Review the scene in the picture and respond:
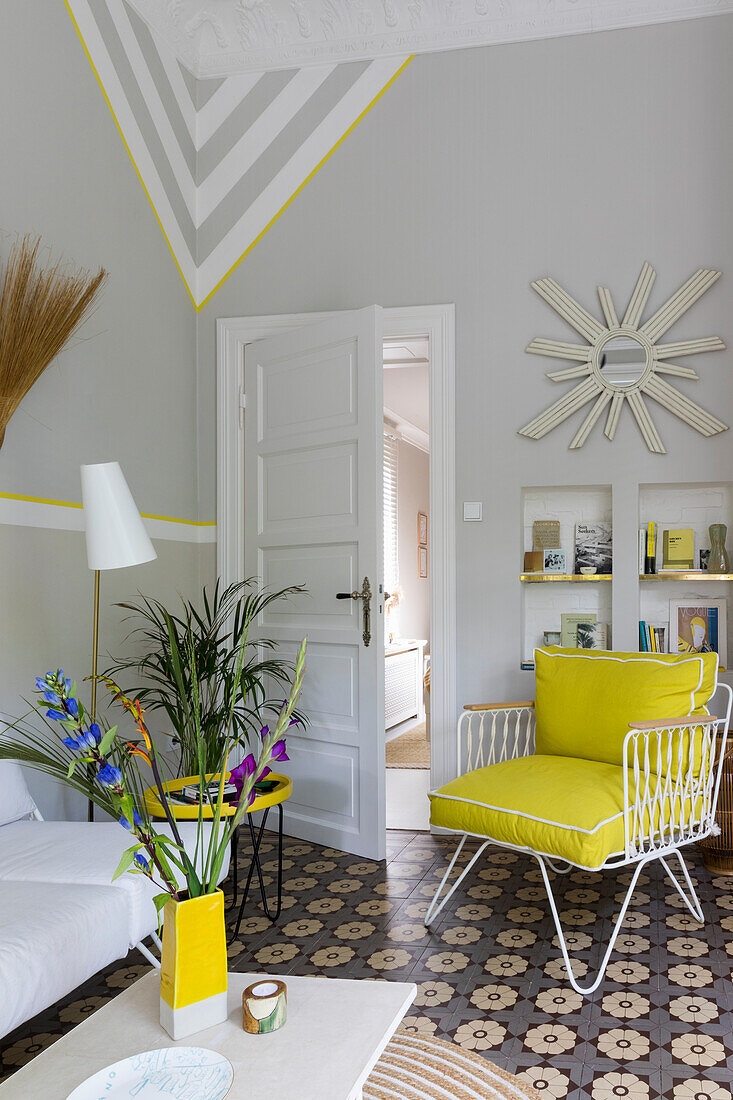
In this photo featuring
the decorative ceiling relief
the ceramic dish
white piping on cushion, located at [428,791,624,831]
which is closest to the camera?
the ceramic dish

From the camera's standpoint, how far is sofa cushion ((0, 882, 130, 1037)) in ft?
5.88

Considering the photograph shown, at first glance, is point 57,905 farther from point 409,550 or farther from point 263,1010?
point 409,550

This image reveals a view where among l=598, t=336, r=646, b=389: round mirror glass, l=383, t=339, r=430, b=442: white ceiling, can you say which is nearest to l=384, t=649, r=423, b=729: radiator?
l=383, t=339, r=430, b=442: white ceiling

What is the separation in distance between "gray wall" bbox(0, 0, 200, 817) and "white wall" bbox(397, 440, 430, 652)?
14.2ft

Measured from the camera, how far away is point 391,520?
8.13m

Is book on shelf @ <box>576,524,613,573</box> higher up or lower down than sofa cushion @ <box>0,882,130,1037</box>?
higher up

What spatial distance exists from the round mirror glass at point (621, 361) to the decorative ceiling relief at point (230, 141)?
1.62 metres

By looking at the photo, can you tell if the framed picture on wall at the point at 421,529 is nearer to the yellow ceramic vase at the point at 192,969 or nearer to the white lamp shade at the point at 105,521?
the white lamp shade at the point at 105,521

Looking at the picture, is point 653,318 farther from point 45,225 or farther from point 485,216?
point 45,225

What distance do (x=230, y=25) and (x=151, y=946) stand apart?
3.97 meters

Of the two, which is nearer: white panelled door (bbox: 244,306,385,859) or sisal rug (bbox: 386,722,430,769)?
white panelled door (bbox: 244,306,385,859)

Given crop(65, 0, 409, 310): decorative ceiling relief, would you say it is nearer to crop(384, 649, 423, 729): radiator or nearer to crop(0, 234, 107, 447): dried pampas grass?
crop(0, 234, 107, 447): dried pampas grass

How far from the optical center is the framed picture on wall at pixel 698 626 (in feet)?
12.6

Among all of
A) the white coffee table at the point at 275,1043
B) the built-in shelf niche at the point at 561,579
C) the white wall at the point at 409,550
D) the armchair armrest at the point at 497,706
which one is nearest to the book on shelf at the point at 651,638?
the built-in shelf niche at the point at 561,579
